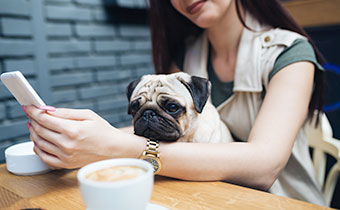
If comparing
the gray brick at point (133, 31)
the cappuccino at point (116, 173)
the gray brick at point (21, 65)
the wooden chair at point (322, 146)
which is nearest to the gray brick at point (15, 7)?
the gray brick at point (21, 65)

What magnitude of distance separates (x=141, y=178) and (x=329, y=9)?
A: 1.75m

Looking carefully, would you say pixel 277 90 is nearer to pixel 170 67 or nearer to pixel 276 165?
pixel 276 165

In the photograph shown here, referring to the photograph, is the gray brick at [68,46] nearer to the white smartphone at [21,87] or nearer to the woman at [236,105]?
the woman at [236,105]

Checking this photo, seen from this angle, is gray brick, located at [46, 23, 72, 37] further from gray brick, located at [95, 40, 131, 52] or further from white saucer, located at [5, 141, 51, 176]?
white saucer, located at [5, 141, 51, 176]

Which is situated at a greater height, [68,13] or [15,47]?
[68,13]

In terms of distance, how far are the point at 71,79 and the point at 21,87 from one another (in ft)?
4.68

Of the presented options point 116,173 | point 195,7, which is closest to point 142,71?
point 195,7

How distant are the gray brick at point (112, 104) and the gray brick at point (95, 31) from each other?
20.6 inches

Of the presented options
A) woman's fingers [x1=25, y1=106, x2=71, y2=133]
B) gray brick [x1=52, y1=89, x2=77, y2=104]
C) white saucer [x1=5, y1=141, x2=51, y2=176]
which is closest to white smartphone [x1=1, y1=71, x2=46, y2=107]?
woman's fingers [x1=25, y1=106, x2=71, y2=133]

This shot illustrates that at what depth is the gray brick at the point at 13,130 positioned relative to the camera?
5.16 feet

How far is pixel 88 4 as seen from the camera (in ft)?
6.61

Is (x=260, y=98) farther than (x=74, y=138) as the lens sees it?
Yes

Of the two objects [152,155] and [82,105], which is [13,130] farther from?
[152,155]

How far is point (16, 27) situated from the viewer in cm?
160
